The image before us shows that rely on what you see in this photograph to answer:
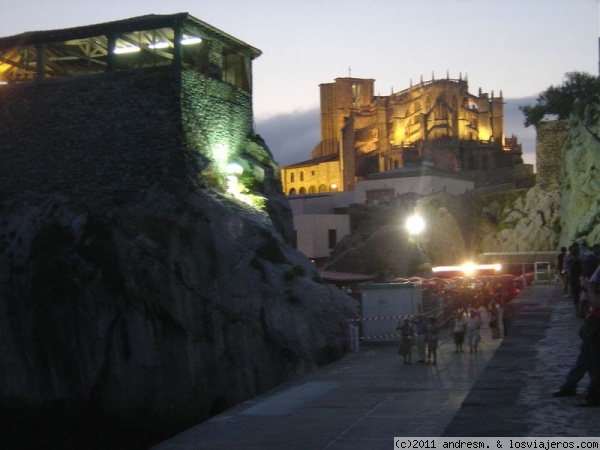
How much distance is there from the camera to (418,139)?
92.2 m

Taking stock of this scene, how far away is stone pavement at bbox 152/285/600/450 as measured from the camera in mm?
7945

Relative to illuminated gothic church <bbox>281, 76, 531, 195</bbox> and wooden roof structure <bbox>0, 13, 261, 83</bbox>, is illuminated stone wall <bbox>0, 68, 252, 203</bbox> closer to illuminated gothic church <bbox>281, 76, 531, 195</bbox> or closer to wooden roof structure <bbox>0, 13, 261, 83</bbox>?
wooden roof structure <bbox>0, 13, 261, 83</bbox>

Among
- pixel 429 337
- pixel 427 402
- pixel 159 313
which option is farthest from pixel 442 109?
pixel 427 402

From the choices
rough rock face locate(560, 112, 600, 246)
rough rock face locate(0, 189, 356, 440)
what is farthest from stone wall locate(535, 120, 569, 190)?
rough rock face locate(0, 189, 356, 440)

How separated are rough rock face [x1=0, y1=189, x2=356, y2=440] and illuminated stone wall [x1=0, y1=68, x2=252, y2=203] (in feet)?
4.74

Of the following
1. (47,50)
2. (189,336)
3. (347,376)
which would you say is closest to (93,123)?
(47,50)

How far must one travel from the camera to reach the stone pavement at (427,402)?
7.95 m

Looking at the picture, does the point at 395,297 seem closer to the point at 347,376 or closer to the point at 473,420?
the point at 347,376

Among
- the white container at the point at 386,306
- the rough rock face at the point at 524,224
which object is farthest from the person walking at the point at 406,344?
the rough rock face at the point at 524,224

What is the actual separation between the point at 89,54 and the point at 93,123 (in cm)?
449

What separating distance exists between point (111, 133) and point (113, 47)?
3342 millimetres

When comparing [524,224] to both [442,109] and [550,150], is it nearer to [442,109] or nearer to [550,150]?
[550,150]

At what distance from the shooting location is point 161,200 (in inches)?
1168

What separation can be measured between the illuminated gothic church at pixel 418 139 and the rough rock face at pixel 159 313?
5790cm
